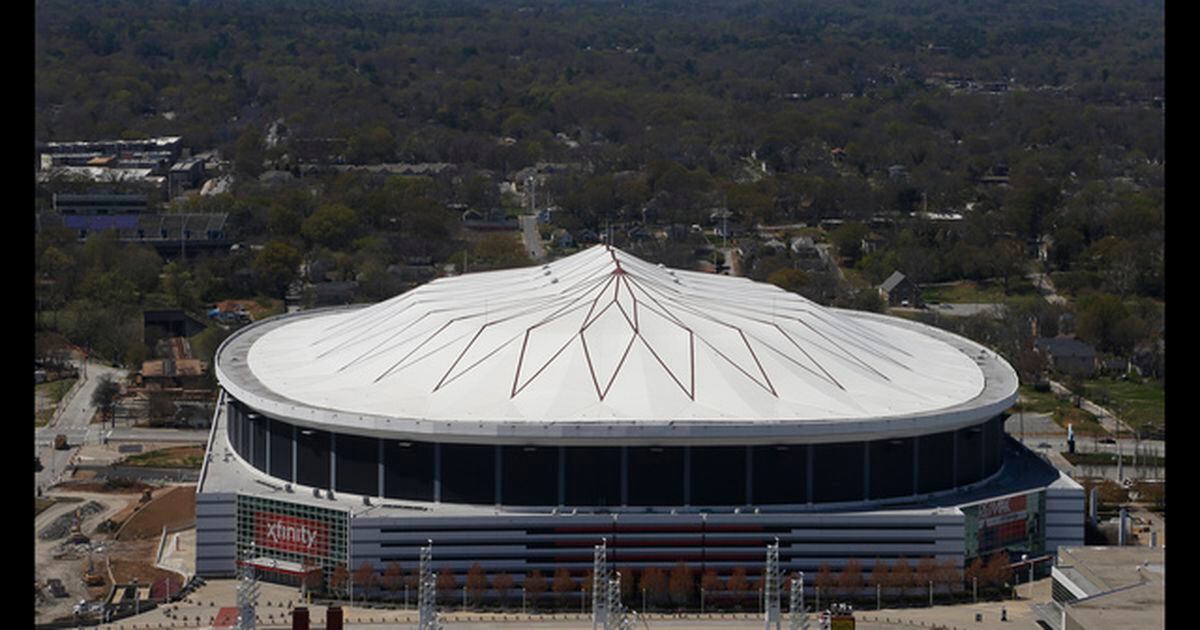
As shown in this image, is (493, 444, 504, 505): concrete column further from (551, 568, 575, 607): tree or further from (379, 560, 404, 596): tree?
(379, 560, 404, 596): tree

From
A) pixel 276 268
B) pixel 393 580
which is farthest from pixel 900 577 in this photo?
pixel 276 268

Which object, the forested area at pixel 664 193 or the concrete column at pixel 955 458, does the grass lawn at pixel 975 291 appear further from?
the concrete column at pixel 955 458

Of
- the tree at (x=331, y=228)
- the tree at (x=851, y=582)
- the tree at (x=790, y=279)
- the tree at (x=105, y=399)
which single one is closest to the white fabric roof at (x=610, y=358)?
the tree at (x=851, y=582)

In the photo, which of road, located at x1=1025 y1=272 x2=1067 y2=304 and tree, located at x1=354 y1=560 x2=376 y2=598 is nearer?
tree, located at x1=354 y1=560 x2=376 y2=598

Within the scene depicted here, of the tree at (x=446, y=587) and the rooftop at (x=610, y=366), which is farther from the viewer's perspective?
the rooftop at (x=610, y=366)

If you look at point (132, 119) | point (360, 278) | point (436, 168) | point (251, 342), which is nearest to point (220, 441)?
point (251, 342)

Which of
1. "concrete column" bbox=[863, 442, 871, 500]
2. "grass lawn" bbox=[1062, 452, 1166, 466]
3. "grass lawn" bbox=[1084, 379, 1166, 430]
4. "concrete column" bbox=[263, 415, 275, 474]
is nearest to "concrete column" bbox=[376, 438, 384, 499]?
"concrete column" bbox=[263, 415, 275, 474]
